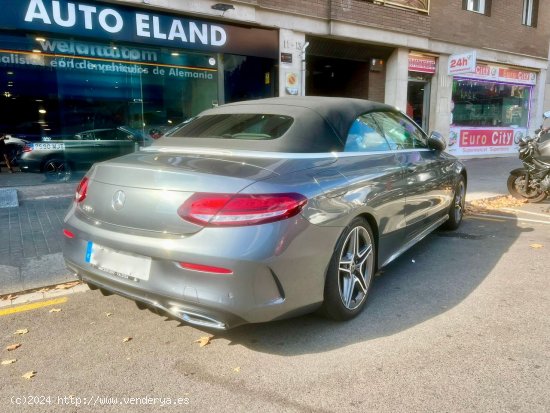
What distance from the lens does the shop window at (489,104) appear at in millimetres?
15438

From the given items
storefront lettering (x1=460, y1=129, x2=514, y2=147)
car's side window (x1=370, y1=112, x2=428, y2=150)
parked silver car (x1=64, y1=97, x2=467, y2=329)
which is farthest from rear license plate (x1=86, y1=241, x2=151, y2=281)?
storefront lettering (x1=460, y1=129, x2=514, y2=147)

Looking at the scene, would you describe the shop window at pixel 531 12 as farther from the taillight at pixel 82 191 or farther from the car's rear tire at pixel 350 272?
the taillight at pixel 82 191

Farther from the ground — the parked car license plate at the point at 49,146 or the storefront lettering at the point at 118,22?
the storefront lettering at the point at 118,22

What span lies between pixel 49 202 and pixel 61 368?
546cm

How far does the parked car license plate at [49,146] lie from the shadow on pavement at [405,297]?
23.0 feet

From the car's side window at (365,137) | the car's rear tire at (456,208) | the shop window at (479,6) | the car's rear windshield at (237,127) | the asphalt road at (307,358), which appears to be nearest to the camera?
the asphalt road at (307,358)

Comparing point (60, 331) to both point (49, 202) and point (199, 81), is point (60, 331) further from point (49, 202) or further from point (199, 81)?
point (199, 81)

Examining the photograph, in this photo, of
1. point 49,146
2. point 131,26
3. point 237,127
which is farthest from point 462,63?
point 237,127

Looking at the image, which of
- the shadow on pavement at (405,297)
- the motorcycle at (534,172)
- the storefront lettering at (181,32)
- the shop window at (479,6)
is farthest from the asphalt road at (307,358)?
the shop window at (479,6)

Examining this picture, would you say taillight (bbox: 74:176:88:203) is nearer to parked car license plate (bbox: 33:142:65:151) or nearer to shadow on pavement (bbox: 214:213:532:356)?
shadow on pavement (bbox: 214:213:532:356)

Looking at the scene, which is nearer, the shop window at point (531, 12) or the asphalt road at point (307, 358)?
the asphalt road at point (307, 358)

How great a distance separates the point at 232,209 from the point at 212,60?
27.4 feet

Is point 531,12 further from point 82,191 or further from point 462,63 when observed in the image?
point 82,191

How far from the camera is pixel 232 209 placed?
245 centimetres
